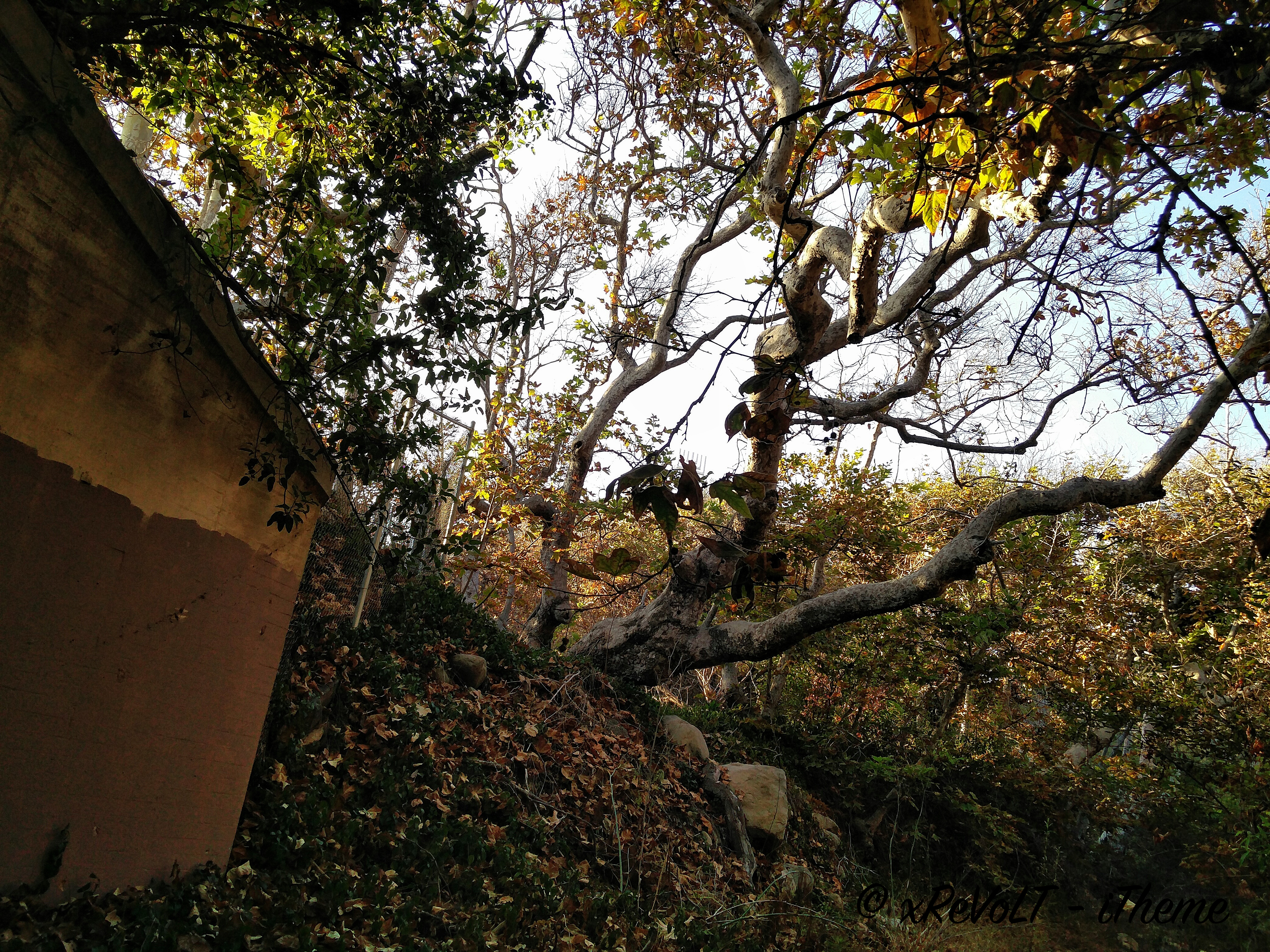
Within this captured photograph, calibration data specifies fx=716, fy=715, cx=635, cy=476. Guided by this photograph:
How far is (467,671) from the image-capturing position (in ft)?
22.5

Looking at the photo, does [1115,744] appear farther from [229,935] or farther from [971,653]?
[229,935]

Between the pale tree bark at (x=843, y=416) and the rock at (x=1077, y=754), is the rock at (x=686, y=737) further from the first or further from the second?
the rock at (x=1077, y=754)

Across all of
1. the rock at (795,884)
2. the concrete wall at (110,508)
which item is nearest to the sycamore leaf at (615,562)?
the concrete wall at (110,508)

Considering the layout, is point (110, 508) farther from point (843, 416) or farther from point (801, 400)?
point (843, 416)

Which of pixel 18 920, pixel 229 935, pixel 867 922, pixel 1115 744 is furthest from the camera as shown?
pixel 1115 744

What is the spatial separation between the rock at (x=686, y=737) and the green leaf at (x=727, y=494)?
713cm

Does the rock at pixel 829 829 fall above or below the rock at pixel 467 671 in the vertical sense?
below

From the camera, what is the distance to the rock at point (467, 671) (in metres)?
6.83

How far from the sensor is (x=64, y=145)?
265 centimetres

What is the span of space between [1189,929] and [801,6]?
10729 millimetres

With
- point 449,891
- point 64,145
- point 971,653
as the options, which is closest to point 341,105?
point 64,145

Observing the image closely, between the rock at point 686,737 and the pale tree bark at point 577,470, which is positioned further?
the pale tree bark at point 577,470

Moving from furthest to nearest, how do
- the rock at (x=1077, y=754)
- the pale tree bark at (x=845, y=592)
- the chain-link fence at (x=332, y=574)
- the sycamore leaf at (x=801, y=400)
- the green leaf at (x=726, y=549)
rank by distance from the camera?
the rock at (x=1077, y=754), the pale tree bark at (x=845, y=592), the chain-link fence at (x=332, y=574), the sycamore leaf at (x=801, y=400), the green leaf at (x=726, y=549)

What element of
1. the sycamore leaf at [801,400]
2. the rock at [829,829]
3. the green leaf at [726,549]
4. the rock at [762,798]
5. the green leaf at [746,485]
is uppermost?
the sycamore leaf at [801,400]
